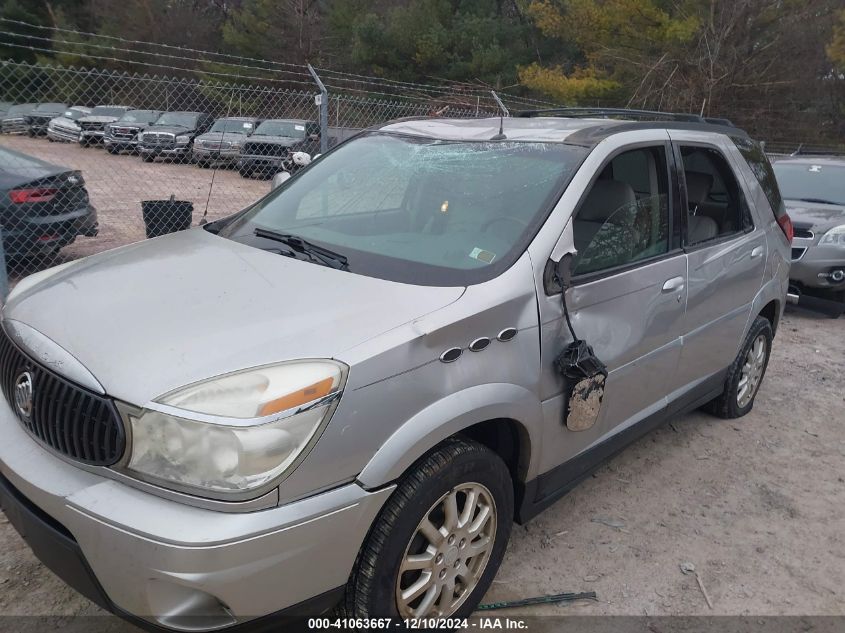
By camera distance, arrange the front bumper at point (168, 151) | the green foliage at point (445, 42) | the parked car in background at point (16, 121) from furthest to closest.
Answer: the green foliage at point (445, 42) → the parked car in background at point (16, 121) → the front bumper at point (168, 151)

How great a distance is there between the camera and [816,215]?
Answer: 25.0ft

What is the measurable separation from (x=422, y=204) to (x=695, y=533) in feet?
6.79

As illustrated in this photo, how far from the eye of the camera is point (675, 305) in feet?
Result: 10.8

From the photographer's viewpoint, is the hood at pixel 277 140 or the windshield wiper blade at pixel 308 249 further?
the hood at pixel 277 140

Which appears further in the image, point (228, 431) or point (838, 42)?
point (838, 42)

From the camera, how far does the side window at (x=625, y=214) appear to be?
9.35 feet

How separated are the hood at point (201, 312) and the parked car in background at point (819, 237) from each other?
6.40 m

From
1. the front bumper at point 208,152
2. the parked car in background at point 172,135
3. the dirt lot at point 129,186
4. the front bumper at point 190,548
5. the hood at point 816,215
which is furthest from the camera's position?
the parked car in background at point 172,135

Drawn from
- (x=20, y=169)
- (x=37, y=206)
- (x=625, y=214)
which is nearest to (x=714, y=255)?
(x=625, y=214)

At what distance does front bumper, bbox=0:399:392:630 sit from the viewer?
177cm

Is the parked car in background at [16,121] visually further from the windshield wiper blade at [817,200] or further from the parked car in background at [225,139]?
the windshield wiper blade at [817,200]

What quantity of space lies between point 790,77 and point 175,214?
2221cm

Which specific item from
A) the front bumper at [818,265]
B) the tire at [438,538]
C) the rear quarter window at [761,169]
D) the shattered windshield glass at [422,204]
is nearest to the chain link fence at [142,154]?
the shattered windshield glass at [422,204]

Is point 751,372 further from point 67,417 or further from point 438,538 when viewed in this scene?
point 67,417
